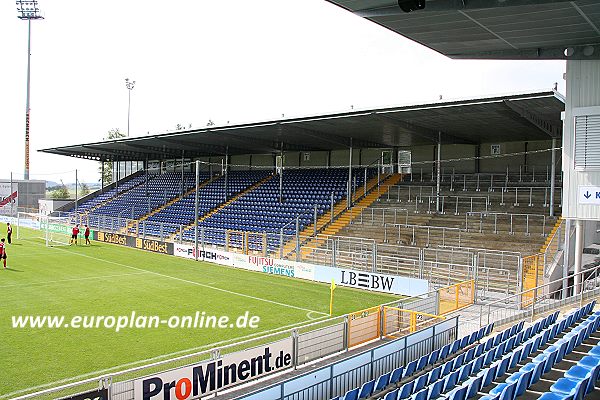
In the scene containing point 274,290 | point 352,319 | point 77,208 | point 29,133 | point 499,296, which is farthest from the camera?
point 29,133

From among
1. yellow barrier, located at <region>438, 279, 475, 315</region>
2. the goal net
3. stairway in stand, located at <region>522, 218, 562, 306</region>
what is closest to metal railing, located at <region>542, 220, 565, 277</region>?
stairway in stand, located at <region>522, 218, 562, 306</region>

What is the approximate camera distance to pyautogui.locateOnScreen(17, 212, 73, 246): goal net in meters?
37.9

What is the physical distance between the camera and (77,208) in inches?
2243

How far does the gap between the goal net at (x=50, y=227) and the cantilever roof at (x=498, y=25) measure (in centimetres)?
2799

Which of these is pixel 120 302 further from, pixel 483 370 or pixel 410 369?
pixel 483 370

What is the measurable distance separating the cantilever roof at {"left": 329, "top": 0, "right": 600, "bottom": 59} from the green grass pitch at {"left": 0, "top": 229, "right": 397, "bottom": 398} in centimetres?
940

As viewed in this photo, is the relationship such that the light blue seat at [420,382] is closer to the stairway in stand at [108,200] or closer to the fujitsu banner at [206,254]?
the fujitsu banner at [206,254]

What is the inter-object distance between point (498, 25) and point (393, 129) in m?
13.6

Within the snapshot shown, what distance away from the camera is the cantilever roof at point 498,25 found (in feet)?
43.6

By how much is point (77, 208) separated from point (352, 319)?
5056 centimetres

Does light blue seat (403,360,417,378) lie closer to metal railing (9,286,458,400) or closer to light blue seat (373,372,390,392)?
light blue seat (373,372,390,392)

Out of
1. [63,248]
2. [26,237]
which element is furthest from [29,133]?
[63,248]

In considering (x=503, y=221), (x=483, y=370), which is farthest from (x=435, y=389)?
(x=503, y=221)

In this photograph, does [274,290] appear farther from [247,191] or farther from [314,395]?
[247,191]
